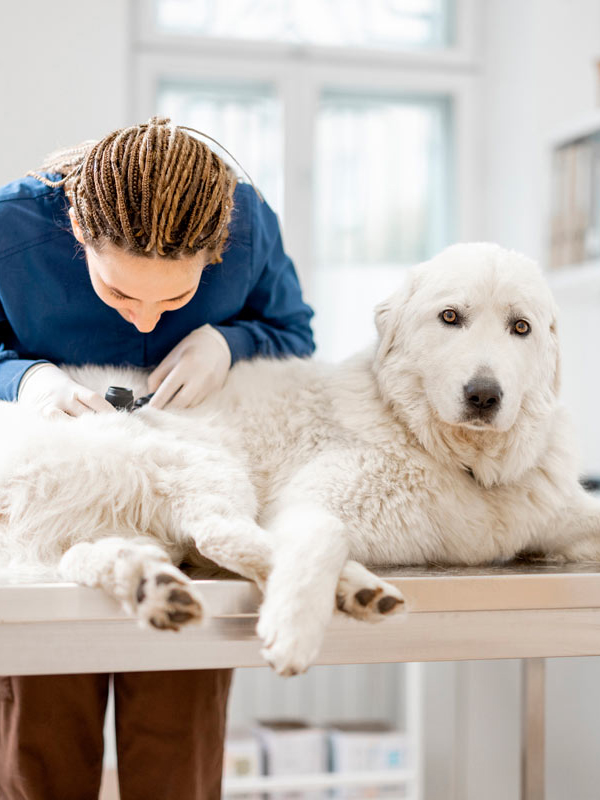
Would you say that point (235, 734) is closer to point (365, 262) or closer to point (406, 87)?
point (365, 262)

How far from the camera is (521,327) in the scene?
4.35 ft

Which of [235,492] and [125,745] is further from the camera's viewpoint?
[125,745]

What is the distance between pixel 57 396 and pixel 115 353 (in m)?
0.24

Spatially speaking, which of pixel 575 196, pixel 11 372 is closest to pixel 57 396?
pixel 11 372

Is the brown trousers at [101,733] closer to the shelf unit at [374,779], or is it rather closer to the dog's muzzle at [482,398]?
the dog's muzzle at [482,398]

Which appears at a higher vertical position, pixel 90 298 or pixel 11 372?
pixel 90 298

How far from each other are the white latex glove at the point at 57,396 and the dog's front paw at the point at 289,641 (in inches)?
19.0

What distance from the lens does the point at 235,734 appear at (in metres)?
3.10

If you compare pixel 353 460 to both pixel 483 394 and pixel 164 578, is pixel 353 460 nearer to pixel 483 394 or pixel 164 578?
pixel 483 394

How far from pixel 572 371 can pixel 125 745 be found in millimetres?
2655

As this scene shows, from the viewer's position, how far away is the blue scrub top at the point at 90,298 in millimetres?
1432

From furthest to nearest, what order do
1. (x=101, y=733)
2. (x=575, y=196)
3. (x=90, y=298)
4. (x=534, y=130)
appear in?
1. (x=534, y=130)
2. (x=575, y=196)
3. (x=101, y=733)
4. (x=90, y=298)

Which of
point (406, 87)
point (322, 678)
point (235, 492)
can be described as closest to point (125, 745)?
point (235, 492)

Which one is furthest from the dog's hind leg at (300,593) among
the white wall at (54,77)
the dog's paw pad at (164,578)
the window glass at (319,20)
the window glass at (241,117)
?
the window glass at (319,20)
